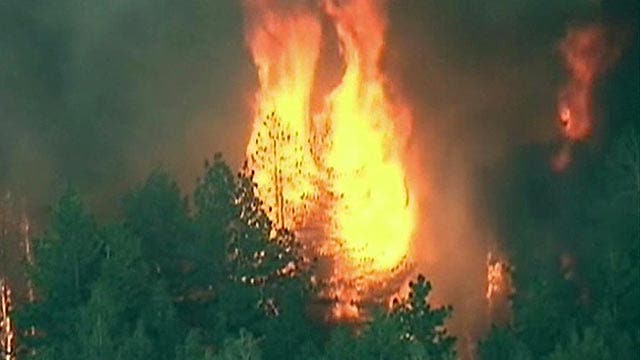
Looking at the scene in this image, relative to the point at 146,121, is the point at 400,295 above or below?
below

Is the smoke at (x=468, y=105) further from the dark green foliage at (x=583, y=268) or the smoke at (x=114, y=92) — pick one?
the smoke at (x=114, y=92)

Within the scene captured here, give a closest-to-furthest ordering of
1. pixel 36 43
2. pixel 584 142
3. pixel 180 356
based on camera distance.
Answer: pixel 180 356 < pixel 36 43 < pixel 584 142

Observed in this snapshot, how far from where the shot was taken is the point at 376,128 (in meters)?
6.35

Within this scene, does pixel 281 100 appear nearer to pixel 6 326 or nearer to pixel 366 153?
pixel 366 153

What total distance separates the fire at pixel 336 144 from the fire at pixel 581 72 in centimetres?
65

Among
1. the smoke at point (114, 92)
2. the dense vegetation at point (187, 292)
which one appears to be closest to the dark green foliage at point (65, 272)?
the dense vegetation at point (187, 292)

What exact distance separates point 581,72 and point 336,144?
99 cm

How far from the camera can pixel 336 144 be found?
6.34 m

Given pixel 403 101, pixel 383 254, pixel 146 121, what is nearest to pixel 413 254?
pixel 383 254

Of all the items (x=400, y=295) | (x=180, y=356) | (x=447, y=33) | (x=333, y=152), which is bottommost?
(x=180, y=356)

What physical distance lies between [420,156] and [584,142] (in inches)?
27.0

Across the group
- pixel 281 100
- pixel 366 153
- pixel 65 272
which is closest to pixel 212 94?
pixel 281 100

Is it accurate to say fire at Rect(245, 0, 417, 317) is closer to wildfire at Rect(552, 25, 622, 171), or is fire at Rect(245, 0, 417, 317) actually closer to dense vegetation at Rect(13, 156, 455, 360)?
dense vegetation at Rect(13, 156, 455, 360)

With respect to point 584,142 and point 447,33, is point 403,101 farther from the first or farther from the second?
point 584,142
